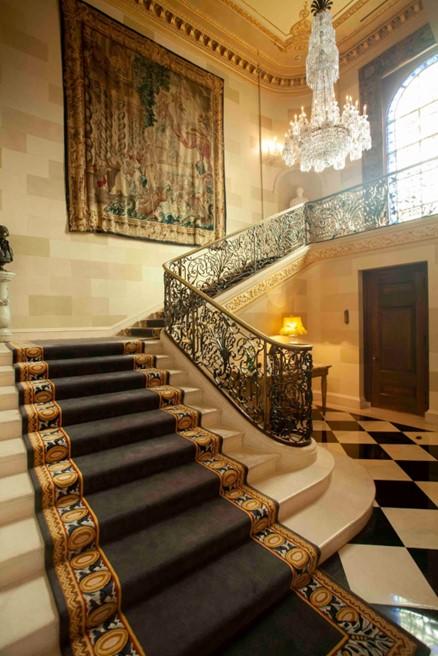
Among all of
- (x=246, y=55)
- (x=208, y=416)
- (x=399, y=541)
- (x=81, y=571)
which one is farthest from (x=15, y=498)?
(x=246, y=55)

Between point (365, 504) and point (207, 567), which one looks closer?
point (207, 567)

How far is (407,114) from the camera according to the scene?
6.16 meters

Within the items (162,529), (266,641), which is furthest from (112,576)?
(266,641)

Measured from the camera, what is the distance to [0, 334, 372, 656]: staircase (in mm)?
1444

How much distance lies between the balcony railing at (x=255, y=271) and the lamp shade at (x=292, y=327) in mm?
658

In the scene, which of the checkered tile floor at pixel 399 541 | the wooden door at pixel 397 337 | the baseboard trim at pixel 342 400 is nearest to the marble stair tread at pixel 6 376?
the checkered tile floor at pixel 399 541

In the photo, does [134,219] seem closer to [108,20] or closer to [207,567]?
[108,20]

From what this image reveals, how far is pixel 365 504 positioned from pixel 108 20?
7644mm

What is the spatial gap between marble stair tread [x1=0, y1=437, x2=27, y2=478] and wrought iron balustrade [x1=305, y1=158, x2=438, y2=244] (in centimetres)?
563

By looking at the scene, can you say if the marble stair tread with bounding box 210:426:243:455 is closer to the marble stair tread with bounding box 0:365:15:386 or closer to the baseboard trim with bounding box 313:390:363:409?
the marble stair tread with bounding box 0:365:15:386

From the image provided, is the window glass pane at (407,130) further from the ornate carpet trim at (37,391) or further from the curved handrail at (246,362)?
the ornate carpet trim at (37,391)

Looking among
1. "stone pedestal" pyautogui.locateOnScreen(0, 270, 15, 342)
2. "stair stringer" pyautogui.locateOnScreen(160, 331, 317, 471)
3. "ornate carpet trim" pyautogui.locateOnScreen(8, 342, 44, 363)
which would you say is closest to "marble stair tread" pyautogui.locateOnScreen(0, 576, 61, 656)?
"stair stringer" pyautogui.locateOnScreen(160, 331, 317, 471)

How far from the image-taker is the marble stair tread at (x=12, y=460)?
1939 mm

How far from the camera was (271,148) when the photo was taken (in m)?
7.68
